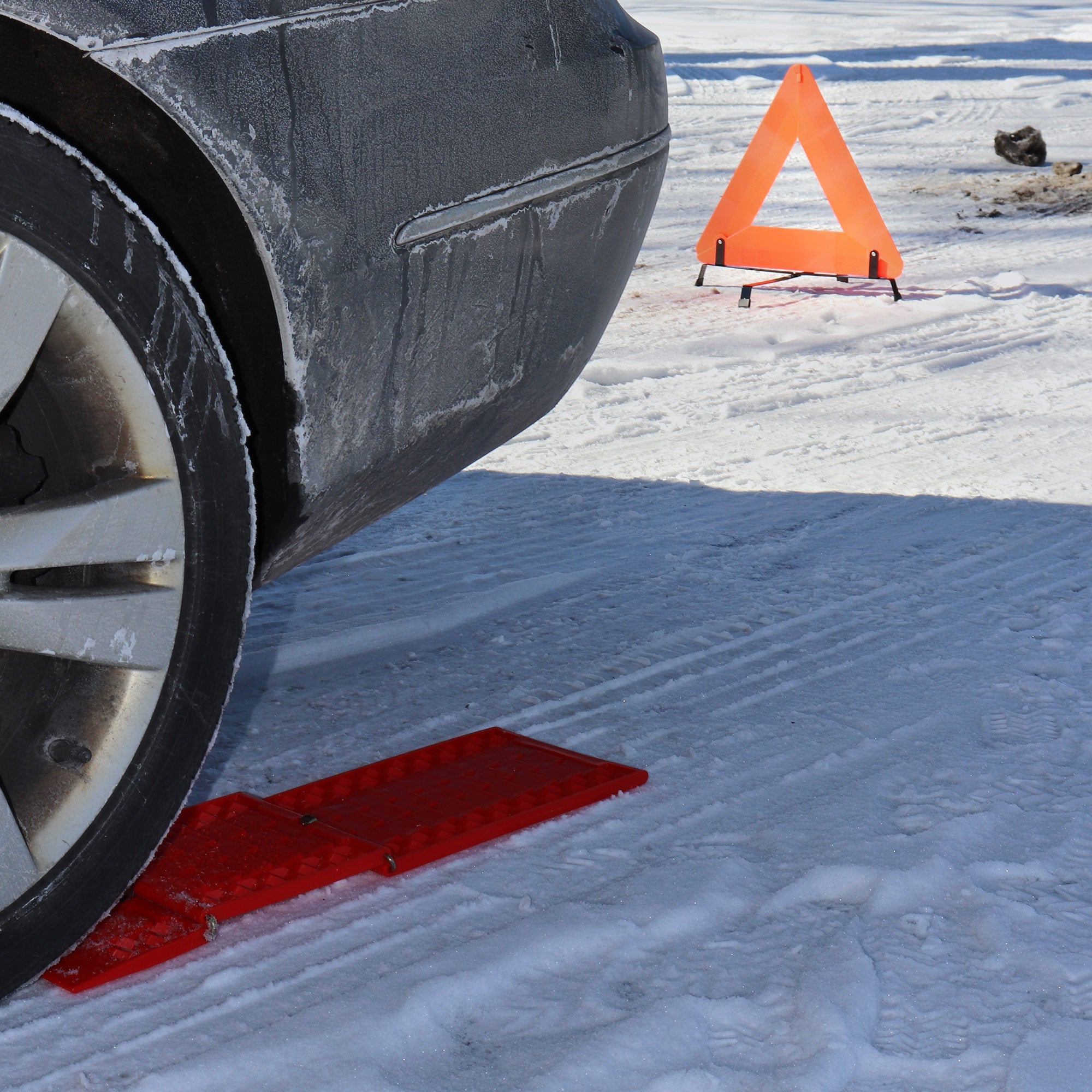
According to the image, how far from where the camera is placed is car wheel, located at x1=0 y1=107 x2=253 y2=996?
166 cm

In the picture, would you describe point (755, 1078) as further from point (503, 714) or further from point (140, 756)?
point (503, 714)

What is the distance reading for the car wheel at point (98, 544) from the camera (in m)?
1.66

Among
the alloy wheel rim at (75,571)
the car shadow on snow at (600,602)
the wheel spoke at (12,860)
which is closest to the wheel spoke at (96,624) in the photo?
the alloy wheel rim at (75,571)

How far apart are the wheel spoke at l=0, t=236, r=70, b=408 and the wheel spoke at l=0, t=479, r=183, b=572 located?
15cm

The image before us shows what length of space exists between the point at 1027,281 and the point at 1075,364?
1.63m

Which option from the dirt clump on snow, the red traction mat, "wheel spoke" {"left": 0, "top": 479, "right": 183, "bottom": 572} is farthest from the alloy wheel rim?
the dirt clump on snow

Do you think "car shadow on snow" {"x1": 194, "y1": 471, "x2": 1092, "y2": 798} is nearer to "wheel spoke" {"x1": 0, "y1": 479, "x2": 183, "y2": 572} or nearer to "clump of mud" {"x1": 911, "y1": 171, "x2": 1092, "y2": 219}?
"wheel spoke" {"x1": 0, "y1": 479, "x2": 183, "y2": 572}

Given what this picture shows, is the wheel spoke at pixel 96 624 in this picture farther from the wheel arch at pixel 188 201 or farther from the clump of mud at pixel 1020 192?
the clump of mud at pixel 1020 192

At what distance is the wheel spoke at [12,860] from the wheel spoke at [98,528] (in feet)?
0.99

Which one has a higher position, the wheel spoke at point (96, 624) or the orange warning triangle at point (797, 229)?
the orange warning triangle at point (797, 229)

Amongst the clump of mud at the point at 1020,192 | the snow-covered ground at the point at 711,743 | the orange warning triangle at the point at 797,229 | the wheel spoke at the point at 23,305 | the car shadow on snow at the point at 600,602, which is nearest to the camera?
the wheel spoke at the point at 23,305

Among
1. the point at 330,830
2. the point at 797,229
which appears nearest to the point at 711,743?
the point at 330,830

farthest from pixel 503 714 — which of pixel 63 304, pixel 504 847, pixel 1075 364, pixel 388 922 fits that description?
pixel 1075 364

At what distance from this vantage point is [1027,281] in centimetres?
741
